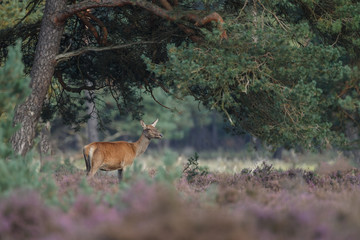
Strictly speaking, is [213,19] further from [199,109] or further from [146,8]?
[199,109]


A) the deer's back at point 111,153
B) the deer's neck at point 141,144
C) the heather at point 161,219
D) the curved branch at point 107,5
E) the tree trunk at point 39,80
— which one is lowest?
the deer's neck at point 141,144

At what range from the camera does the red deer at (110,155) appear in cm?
1423

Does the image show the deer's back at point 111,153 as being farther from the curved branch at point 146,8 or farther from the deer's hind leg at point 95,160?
the curved branch at point 146,8

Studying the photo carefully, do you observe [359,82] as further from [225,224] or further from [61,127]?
[61,127]

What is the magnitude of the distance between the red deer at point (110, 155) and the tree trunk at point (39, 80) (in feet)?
6.64

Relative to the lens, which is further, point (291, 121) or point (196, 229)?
point (291, 121)

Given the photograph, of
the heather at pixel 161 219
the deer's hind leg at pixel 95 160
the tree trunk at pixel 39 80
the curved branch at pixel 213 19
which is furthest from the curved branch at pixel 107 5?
the heather at pixel 161 219

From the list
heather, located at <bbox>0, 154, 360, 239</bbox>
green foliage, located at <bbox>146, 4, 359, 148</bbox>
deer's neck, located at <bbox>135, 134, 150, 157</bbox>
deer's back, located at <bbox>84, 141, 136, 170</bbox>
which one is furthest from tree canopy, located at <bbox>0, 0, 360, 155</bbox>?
heather, located at <bbox>0, 154, 360, 239</bbox>

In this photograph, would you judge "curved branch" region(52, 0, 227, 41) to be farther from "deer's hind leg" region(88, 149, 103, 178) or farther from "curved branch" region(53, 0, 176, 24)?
"deer's hind leg" region(88, 149, 103, 178)

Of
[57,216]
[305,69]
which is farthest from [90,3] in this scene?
[57,216]

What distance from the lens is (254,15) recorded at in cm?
1270

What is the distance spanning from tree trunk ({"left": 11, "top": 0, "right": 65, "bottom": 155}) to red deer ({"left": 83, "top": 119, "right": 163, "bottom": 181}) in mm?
2025

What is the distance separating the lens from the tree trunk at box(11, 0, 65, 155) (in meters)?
12.2

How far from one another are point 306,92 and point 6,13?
11205 millimetres
